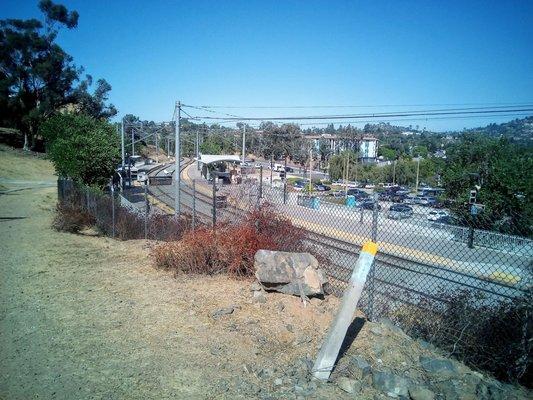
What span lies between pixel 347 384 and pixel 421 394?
2.28 feet

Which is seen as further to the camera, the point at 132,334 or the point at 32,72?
the point at 32,72

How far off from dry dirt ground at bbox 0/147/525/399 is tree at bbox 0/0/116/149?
180 ft

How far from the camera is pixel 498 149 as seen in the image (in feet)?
105

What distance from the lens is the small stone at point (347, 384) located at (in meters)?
3.55

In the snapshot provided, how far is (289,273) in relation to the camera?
18.3ft

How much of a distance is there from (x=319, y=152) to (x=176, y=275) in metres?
115

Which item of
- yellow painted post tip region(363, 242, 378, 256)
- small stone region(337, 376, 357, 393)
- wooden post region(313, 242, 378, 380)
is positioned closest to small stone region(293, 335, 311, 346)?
wooden post region(313, 242, 378, 380)

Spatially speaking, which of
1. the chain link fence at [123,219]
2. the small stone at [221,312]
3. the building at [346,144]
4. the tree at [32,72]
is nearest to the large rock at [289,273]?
the small stone at [221,312]

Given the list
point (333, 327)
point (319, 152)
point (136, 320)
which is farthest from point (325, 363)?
point (319, 152)

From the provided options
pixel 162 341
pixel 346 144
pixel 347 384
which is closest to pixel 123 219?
pixel 162 341

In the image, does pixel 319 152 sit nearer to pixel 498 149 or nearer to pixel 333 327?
pixel 498 149

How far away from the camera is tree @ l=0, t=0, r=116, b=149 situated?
5138 cm

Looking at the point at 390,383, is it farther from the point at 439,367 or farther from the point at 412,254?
the point at 412,254

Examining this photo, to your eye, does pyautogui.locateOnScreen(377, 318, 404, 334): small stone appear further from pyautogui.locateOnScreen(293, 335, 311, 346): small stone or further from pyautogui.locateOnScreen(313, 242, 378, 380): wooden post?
pyautogui.locateOnScreen(313, 242, 378, 380): wooden post
